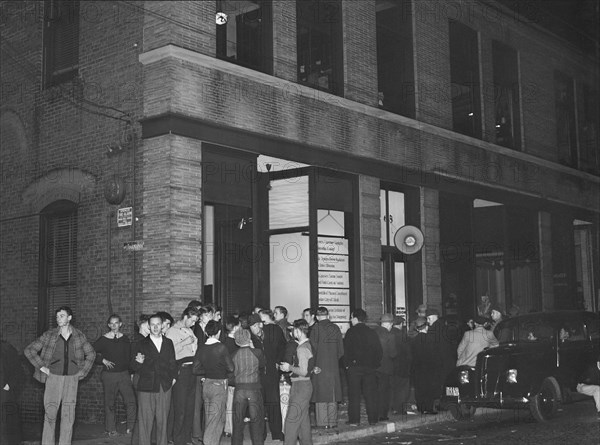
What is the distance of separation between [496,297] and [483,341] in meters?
10.7

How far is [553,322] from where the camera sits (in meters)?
14.8

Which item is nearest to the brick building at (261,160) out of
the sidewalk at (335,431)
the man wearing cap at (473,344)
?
the sidewalk at (335,431)

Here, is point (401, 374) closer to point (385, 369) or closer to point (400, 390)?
point (400, 390)

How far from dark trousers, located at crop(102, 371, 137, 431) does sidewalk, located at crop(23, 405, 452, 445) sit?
413mm

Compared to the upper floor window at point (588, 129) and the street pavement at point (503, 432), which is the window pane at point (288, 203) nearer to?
the street pavement at point (503, 432)

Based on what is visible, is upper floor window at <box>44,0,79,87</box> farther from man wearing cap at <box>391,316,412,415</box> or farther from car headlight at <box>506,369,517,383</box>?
car headlight at <box>506,369,517,383</box>

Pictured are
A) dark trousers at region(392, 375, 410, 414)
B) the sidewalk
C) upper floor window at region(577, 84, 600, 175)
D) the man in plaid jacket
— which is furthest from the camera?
upper floor window at region(577, 84, 600, 175)

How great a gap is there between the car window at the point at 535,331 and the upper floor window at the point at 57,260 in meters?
8.54

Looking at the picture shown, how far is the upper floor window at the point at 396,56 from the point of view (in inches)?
806

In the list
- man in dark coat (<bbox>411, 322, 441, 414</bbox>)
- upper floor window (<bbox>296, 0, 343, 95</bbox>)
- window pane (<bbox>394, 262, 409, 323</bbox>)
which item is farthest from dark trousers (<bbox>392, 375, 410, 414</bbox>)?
upper floor window (<bbox>296, 0, 343, 95</bbox>)

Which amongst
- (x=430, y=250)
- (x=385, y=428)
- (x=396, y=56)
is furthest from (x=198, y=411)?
(x=396, y=56)

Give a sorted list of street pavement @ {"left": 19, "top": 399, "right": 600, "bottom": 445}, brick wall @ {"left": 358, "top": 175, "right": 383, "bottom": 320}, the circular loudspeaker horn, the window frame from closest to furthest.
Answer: street pavement @ {"left": 19, "top": 399, "right": 600, "bottom": 445} < brick wall @ {"left": 358, "top": 175, "right": 383, "bottom": 320} < the circular loudspeaker horn < the window frame

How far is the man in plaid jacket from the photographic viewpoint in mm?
11234

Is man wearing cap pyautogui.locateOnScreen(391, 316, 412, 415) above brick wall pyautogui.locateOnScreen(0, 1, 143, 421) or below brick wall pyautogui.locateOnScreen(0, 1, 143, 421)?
below
